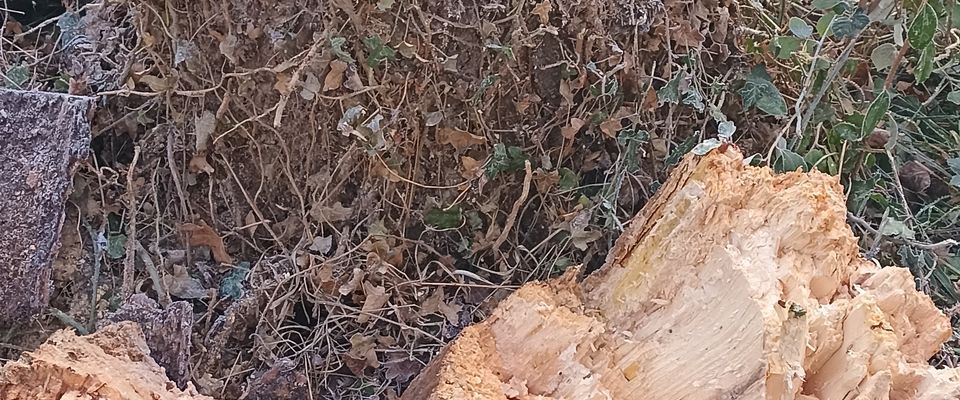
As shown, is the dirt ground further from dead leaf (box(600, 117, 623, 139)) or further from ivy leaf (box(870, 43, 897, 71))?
ivy leaf (box(870, 43, 897, 71))

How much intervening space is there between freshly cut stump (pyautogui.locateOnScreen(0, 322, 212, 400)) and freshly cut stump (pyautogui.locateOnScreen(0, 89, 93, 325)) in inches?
10.1

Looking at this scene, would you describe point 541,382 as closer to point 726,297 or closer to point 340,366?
point 726,297

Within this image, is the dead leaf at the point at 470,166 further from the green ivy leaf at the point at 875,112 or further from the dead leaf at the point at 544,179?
the green ivy leaf at the point at 875,112

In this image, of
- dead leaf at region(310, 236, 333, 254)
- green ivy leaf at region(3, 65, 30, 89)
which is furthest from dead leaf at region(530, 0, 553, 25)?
green ivy leaf at region(3, 65, 30, 89)

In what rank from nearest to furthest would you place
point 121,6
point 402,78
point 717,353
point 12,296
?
point 717,353
point 12,296
point 402,78
point 121,6

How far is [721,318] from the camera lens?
940 mm

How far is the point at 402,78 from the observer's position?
4.26ft

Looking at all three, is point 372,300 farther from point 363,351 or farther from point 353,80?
point 353,80

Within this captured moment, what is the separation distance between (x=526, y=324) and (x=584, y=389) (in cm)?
12

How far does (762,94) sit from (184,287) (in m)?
1.01

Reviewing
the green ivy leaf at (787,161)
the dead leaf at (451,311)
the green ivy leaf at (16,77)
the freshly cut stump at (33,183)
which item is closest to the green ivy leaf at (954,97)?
the green ivy leaf at (787,161)

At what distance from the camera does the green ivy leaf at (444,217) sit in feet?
4.46

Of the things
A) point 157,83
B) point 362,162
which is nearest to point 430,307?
point 362,162

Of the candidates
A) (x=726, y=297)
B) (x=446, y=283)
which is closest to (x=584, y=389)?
(x=726, y=297)
